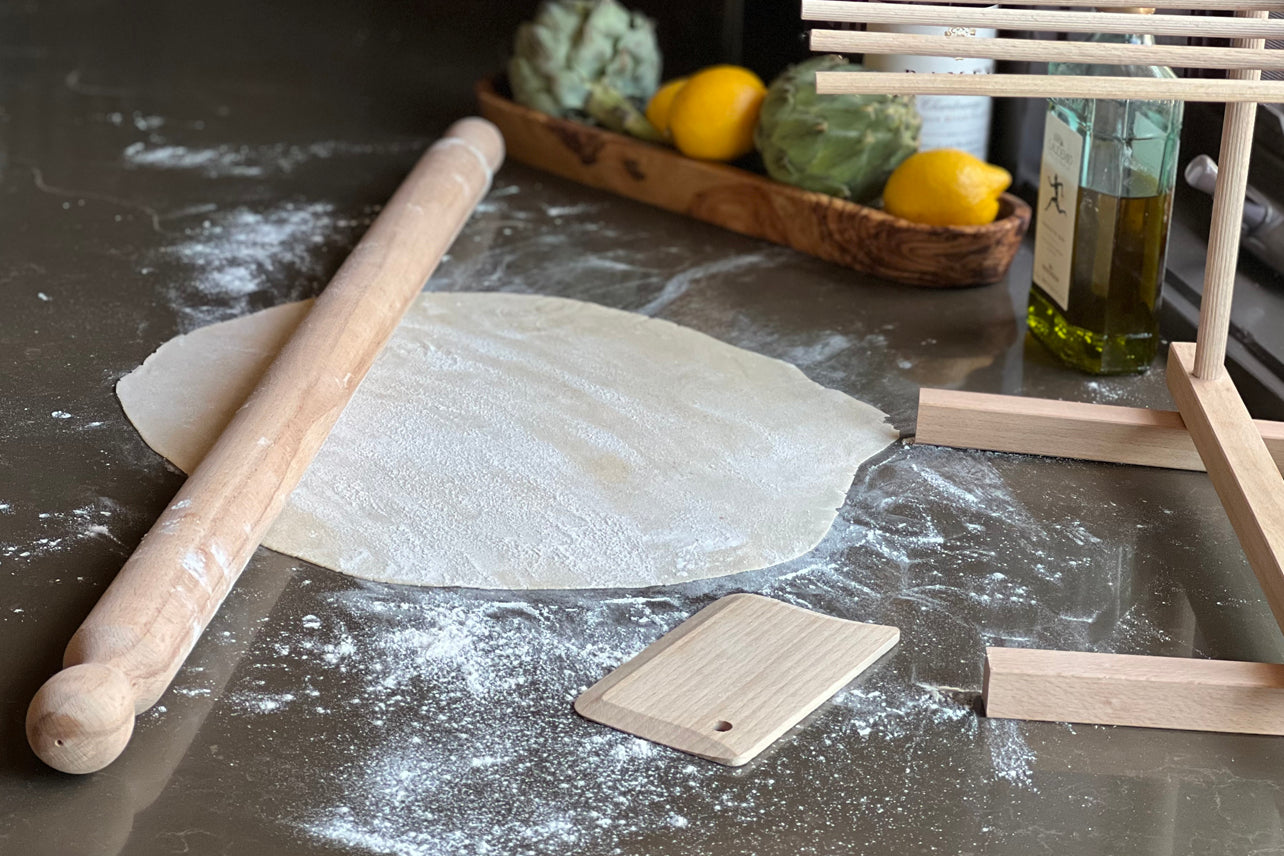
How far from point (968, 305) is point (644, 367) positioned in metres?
0.32

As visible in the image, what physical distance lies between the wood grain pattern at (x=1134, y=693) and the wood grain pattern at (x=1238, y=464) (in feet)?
0.15

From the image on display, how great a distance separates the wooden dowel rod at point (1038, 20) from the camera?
2.14 feet

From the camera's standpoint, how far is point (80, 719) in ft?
1.94

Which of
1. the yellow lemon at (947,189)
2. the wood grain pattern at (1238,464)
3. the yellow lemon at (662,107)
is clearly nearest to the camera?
the wood grain pattern at (1238,464)

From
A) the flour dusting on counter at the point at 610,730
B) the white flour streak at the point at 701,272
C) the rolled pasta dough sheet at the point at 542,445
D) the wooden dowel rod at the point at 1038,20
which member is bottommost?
the flour dusting on counter at the point at 610,730

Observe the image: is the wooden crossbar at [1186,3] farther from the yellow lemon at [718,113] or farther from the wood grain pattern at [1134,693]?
the yellow lemon at [718,113]

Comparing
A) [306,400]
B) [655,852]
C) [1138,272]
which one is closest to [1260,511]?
[1138,272]

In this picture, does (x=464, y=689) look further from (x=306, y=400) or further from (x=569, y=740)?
(x=306, y=400)

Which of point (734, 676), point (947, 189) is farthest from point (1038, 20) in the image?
point (947, 189)

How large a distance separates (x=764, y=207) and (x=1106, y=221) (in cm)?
40

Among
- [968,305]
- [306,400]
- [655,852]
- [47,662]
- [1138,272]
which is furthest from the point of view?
[968,305]

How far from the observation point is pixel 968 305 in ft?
3.84

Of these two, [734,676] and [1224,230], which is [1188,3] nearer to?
[1224,230]

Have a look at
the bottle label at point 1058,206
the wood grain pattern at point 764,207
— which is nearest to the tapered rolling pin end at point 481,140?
the wood grain pattern at point 764,207
